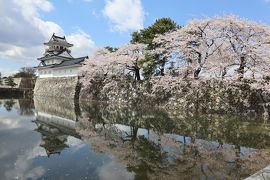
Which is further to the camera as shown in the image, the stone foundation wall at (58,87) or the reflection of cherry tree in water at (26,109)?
the stone foundation wall at (58,87)

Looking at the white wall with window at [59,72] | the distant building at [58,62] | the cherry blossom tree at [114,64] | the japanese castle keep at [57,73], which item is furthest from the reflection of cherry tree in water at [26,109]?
the distant building at [58,62]

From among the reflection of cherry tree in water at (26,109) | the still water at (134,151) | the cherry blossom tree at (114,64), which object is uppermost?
the cherry blossom tree at (114,64)

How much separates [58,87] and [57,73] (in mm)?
3708

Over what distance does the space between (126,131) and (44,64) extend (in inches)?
1603

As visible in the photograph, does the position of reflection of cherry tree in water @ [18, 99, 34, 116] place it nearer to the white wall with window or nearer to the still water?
the still water

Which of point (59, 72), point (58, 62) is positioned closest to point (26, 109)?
point (59, 72)

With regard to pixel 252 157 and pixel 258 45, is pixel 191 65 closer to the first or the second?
pixel 258 45

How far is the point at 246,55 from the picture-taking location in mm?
20516

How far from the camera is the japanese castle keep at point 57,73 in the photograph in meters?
40.4

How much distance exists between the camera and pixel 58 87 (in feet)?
142

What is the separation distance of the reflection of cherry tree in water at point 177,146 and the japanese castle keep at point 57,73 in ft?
81.9

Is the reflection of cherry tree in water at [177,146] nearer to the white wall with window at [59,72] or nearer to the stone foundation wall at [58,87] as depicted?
the stone foundation wall at [58,87]

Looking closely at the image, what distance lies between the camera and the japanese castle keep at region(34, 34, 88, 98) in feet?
133

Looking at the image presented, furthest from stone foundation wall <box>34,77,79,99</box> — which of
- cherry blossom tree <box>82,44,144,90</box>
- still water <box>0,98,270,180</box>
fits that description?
still water <box>0,98,270,180</box>
